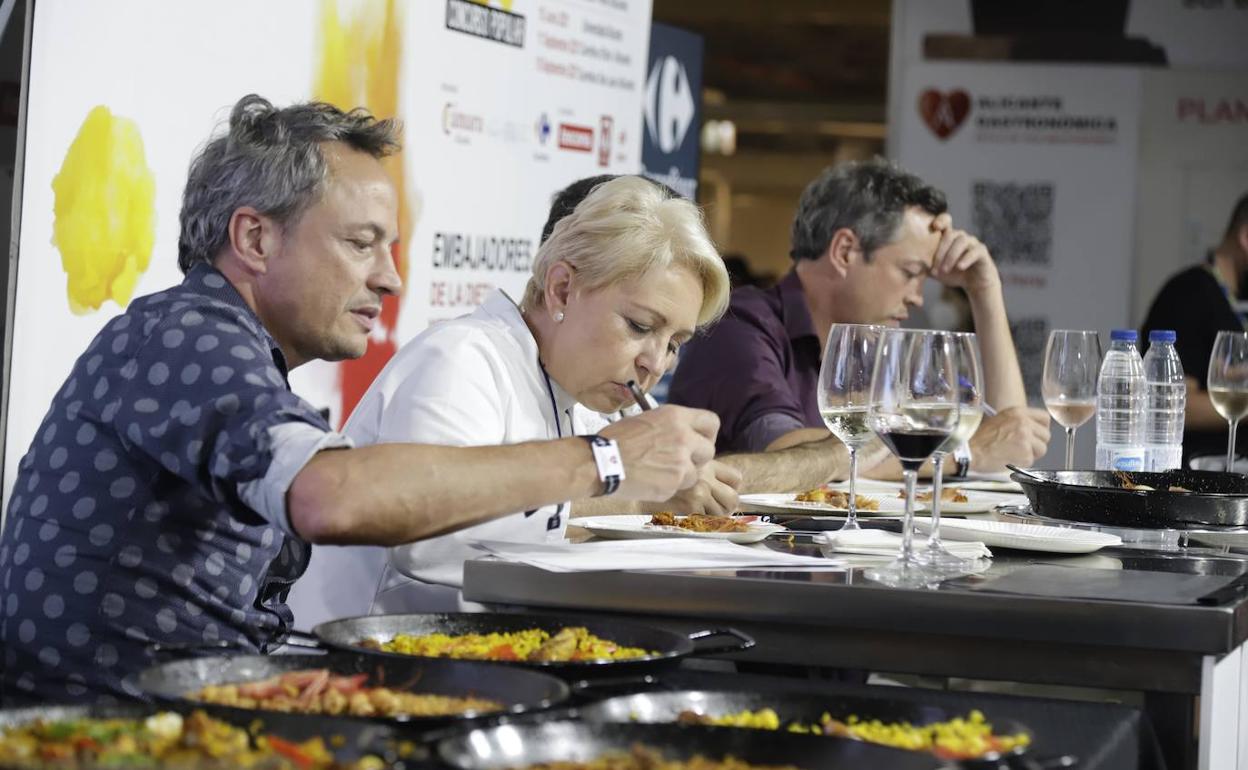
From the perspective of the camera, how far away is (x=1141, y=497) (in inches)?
86.2

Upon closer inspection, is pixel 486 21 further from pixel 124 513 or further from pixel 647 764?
pixel 647 764

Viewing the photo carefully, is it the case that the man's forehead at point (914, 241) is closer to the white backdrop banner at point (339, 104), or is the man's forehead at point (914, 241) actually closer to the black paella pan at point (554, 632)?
the white backdrop banner at point (339, 104)

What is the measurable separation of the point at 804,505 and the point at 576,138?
2721 millimetres

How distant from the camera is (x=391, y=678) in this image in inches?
50.6

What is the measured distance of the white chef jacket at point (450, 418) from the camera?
221 cm

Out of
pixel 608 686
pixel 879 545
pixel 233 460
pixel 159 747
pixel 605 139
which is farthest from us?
pixel 605 139

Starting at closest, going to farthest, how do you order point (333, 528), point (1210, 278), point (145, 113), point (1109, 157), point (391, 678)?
point (391, 678)
point (333, 528)
point (145, 113)
point (1210, 278)
point (1109, 157)

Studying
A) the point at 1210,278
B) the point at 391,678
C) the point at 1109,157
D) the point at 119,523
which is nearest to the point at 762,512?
the point at 119,523

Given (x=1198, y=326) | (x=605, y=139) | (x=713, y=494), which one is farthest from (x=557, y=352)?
(x=1198, y=326)

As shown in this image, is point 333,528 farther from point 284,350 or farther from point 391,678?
point 284,350

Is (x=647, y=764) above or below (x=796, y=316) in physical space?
below

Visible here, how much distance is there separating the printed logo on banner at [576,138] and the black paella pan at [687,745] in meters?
3.96

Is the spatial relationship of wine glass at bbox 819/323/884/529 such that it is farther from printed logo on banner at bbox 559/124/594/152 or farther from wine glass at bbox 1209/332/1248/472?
printed logo on banner at bbox 559/124/594/152

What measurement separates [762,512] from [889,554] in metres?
0.57
